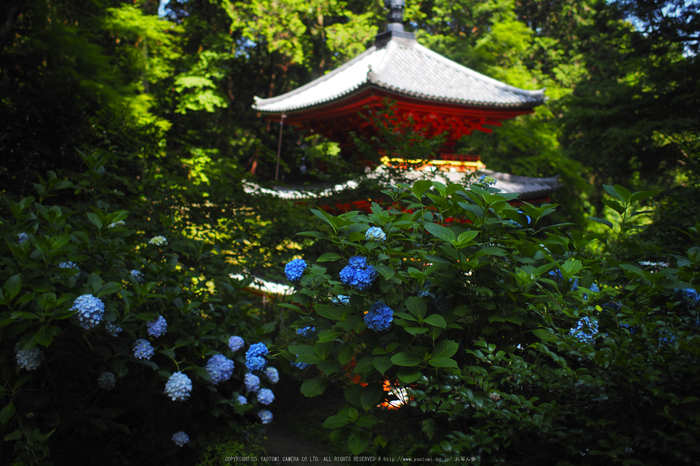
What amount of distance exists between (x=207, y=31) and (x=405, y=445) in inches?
698

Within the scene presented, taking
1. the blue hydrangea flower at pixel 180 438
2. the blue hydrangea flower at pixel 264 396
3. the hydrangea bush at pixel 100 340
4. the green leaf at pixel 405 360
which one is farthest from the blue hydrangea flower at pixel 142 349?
the green leaf at pixel 405 360

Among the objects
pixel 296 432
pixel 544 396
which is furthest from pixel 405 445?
pixel 544 396

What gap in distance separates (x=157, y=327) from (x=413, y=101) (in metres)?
5.37

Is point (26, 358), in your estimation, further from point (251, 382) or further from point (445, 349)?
point (445, 349)

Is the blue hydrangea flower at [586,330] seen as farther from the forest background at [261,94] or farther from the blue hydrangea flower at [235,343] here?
the forest background at [261,94]

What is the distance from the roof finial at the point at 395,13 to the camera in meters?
8.00

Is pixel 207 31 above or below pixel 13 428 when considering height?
above

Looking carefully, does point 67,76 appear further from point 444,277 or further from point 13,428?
point 444,277

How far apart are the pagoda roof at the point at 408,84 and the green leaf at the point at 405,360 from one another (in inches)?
205

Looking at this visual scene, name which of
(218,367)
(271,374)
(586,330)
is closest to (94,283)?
(218,367)

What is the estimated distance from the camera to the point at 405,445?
338cm

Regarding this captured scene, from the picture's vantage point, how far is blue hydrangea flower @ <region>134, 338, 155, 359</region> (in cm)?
183

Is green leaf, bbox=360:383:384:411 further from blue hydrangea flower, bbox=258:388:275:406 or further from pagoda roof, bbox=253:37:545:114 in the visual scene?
pagoda roof, bbox=253:37:545:114

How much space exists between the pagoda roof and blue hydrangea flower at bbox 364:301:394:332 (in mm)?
5137
